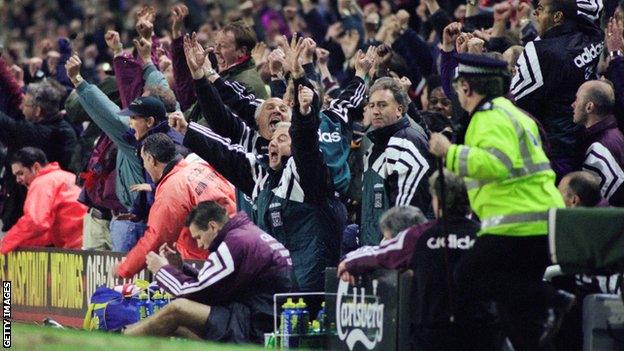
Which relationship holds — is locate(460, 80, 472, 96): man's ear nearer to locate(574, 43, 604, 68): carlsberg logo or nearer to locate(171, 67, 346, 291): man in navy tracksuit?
locate(171, 67, 346, 291): man in navy tracksuit

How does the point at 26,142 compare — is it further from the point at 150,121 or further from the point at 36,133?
the point at 150,121

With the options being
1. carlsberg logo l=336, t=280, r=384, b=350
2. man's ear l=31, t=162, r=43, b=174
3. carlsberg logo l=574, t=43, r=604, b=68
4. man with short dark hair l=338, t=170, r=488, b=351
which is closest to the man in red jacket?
man's ear l=31, t=162, r=43, b=174

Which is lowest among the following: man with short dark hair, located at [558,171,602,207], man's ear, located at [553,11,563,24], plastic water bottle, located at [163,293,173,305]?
plastic water bottle, located at [163,293,173,305]

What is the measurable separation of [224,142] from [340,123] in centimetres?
102

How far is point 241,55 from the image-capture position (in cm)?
1459

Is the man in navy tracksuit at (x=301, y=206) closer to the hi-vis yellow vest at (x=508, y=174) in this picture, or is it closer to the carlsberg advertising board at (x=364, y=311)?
the carlsberg advertising board at (x=364, y=311)

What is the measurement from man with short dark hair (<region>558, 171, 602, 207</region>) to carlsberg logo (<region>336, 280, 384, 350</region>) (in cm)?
150

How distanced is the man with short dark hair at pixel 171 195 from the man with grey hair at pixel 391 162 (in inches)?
74.4

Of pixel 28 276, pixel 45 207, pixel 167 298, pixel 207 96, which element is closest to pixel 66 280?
pixel 28 276

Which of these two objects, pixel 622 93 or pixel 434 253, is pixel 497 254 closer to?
pixel 434 253

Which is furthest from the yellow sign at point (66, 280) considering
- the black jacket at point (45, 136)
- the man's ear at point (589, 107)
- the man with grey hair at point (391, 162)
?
the man's ear at point (589, 107)

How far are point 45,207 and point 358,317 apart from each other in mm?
6097

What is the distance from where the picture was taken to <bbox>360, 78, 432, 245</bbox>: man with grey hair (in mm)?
11734

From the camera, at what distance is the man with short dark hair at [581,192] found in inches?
418
